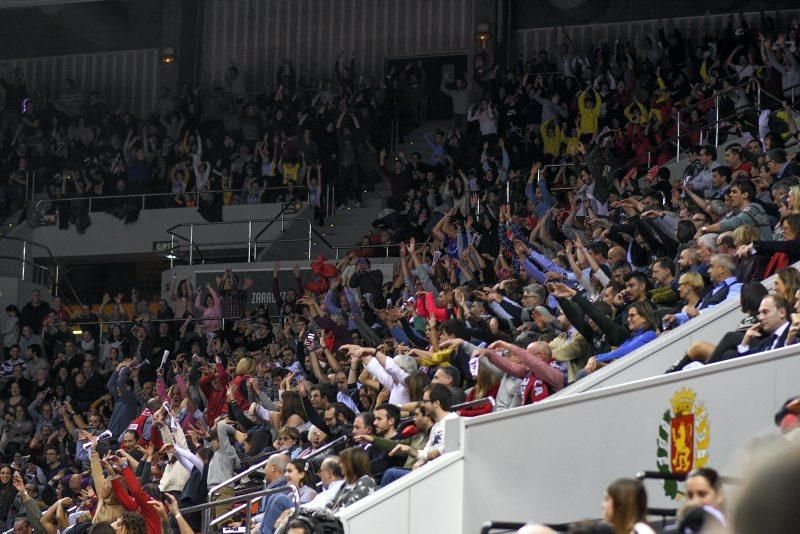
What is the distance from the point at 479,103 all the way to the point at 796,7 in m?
6.00

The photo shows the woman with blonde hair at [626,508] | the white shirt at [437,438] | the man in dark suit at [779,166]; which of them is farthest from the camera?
the man in dark suit at [779,166]

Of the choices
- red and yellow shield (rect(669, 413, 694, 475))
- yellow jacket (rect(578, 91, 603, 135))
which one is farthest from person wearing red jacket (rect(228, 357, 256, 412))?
yellow jacket (rect(578, 91, 603, 135))

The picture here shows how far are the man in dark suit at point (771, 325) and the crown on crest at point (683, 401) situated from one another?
41 cm

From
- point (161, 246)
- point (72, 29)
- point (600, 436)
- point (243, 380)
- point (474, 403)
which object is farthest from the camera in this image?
point (72, 29)

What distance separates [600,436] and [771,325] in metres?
1.17

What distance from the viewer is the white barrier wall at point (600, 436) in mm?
6176


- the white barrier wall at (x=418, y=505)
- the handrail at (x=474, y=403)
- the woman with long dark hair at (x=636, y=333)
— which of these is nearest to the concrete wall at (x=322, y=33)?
the handrail at (x=474, y=403)

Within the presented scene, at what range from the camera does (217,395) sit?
13.7 m

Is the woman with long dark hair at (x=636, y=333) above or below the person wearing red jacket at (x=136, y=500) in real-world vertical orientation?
above

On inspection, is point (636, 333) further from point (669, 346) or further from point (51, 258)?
point (51, 258)

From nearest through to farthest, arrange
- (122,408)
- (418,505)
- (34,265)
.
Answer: (418,505) < (122,408) < (34,265)

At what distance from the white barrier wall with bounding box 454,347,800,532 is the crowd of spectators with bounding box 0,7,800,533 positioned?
0.36m

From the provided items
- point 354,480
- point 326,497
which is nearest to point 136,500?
point 326,497

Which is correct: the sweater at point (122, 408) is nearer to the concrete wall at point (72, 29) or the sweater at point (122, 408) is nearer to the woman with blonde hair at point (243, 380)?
the woman with blonde hair at point (243, 380)
